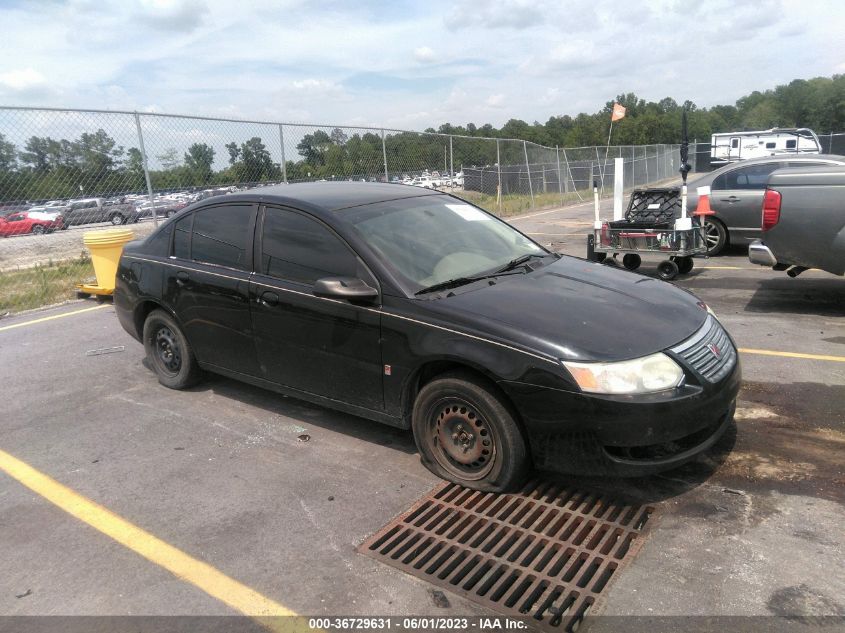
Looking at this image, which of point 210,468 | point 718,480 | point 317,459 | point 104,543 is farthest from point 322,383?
point 718,480

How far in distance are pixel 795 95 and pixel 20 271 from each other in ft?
375

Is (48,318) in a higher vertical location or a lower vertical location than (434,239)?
lower

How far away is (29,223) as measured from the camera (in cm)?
976

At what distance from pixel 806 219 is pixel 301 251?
5.13 m

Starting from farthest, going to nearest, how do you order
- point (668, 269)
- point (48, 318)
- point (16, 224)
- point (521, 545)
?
1. point (16, 224)
2. point (668, 269)
3. point (48, 318)
4. point (521, 545)

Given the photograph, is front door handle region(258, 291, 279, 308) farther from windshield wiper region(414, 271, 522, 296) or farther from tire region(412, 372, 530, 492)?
tire region(412, 372, 530, 492)

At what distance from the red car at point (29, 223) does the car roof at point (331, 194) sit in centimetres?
654

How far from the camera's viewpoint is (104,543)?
316cm

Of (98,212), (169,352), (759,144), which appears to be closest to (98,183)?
(98,212)

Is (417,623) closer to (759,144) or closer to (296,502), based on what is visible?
(296,502)

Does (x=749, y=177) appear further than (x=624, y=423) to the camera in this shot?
Yes

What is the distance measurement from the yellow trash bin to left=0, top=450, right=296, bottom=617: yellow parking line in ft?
15.2

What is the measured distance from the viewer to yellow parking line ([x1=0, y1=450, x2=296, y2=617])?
2690mm

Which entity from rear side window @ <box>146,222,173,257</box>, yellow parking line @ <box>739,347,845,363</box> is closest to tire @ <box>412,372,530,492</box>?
rear side window @ <box>146,222,173,257</box>
